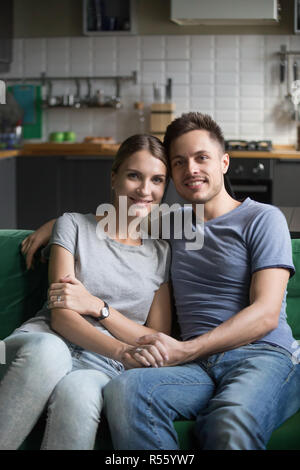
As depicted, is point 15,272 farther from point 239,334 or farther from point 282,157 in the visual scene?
point 282,157

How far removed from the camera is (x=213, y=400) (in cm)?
161

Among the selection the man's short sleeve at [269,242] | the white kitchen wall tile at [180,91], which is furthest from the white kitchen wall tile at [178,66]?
the man's short sleeve at [269,242]

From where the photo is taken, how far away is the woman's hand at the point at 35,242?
2.16 metres

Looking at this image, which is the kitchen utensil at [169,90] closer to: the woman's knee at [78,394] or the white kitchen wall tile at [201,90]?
the white kitchen wall tile at [201,90]

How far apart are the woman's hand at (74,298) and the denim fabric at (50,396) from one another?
0.41 ft

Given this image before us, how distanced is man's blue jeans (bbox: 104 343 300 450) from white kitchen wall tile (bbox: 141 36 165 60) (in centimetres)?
430

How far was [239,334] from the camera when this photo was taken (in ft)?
5.76

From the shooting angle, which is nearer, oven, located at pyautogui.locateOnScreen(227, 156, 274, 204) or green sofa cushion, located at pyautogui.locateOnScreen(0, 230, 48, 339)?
green sofa cushion, located at pyautogui.locateOnScreen(0, 230, 48, 339)

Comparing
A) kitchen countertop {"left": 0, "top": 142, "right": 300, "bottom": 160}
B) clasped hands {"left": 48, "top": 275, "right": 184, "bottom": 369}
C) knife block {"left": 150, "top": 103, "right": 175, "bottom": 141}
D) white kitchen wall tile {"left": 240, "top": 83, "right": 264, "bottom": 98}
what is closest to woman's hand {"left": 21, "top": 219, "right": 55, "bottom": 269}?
clasped hands {"left": 48, "top": 275, "right": 184, "bottom": 369}

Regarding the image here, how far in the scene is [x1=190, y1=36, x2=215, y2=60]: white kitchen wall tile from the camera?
221 inches

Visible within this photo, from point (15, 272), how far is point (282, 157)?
308 cm

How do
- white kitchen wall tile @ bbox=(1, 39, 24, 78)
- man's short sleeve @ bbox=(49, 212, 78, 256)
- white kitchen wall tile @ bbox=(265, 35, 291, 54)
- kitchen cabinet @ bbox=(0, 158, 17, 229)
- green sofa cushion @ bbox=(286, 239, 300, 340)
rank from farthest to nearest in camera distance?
white kitchen wall tile @ bbox=(1, 39, 24, 78) < white kitchen wall tile @ bbox=(265, 35, 291, 54) < kitchen cabinet @ bbox=(0, 158, 17, 229) < green sofa cushion @ bbox=(286, 239, 300, 340) < man's short sleeve @ bbox=(49, 212, 78, 256)

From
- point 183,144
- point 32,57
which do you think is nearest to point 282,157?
point 32,57

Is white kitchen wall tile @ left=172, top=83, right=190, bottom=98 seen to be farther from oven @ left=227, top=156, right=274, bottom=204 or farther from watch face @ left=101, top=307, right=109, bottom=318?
watch face @ left=101, top=307, right=109, bottom=318
